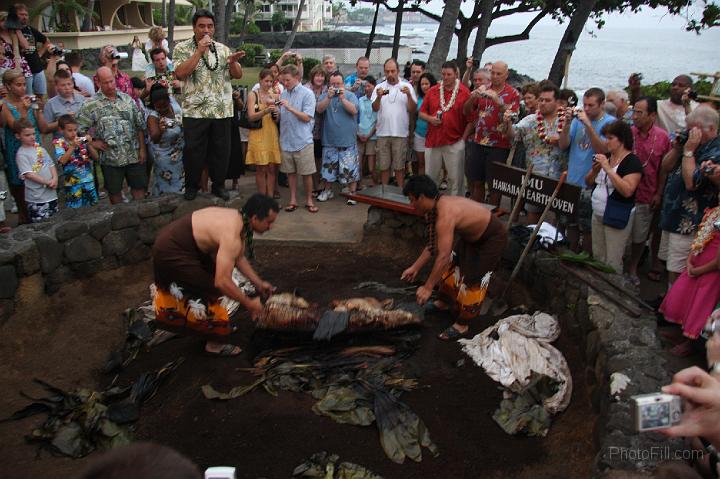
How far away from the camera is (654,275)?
21.7 feet

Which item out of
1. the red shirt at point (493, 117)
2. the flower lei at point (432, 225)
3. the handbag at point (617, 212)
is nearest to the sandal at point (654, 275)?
the handbag at point (617, 212)

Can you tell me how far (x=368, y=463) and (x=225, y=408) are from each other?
4.28ft

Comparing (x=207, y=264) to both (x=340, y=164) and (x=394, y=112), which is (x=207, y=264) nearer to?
(x=340, y=164)

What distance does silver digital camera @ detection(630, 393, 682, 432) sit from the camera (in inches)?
82.7

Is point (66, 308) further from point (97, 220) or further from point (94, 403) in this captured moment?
point (94, 403)

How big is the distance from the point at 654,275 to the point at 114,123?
6.63 metres

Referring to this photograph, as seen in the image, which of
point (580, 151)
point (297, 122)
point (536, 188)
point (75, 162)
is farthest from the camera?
point (297, 122)

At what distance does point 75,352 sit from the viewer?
18.6 ft

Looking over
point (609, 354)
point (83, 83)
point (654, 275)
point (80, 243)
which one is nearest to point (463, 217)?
point (609, 354)

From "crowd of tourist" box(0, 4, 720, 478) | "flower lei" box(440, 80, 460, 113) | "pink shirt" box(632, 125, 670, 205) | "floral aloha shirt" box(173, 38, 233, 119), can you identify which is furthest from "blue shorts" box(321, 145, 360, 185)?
"pink shirt" box(632, 125, 670, 205)

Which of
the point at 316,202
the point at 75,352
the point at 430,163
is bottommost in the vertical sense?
the point at 75,352

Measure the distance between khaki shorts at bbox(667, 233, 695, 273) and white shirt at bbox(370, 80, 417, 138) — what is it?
4110mm

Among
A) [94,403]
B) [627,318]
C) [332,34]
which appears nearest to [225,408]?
[94,403]

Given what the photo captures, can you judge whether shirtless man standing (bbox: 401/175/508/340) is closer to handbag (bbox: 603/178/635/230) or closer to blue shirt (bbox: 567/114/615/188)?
handbag (bbox: 603/178/635/230)
